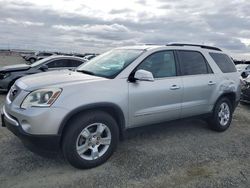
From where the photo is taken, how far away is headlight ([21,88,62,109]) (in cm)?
361

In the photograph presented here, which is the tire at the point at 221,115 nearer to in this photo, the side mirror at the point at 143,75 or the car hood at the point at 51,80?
the side mirror at the point at 143,75

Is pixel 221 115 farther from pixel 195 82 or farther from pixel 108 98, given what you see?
pixel 108 98

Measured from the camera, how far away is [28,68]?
9719 mm

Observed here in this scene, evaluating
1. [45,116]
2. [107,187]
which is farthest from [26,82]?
[107,187]

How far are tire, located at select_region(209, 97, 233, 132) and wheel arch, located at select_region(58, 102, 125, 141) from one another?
247cm

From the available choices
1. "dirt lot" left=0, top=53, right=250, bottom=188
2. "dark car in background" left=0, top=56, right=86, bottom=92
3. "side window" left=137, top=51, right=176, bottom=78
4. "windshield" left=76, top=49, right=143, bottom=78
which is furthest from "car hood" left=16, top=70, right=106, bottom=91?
"dark car in background" left=0, top=56, right=86, bottom=92

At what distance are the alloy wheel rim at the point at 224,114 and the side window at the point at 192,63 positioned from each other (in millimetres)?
945

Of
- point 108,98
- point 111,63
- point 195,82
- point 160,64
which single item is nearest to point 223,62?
point 195,82

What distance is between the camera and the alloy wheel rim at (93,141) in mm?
3893

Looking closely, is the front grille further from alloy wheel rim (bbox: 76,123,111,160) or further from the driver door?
the driver door

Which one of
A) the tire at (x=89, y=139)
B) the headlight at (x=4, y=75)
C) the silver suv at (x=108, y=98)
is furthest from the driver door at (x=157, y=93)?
the headlight at (x=4, y=75)

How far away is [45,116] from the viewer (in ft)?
11.6

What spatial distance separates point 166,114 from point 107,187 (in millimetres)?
1794

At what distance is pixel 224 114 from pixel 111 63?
2930 mm
